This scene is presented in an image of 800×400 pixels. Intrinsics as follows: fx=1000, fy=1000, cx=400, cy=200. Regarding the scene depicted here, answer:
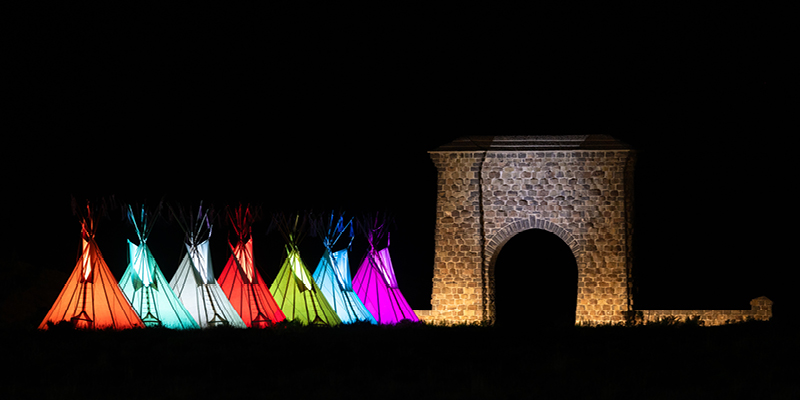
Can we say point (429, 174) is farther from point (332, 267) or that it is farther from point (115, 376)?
point (115, 376)

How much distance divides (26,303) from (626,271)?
13.4 m

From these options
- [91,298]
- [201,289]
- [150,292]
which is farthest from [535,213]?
[91,298]

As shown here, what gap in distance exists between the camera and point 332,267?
19625mm

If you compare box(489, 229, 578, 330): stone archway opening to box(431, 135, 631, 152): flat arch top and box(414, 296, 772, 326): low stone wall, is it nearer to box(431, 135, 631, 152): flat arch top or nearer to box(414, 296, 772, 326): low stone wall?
box(431, 135, 631, 152): flat arch top

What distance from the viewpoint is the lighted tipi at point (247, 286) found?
17.8m

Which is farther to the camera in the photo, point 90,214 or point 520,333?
point 90,214

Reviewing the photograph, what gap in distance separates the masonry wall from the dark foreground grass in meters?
4.16

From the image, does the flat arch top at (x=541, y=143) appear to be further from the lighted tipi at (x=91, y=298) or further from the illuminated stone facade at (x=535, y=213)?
the lighted tipi at (x=91, y=298)

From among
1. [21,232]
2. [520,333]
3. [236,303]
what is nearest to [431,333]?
[520,333]

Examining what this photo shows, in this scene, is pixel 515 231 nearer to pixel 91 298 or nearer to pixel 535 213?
pixel 535 213

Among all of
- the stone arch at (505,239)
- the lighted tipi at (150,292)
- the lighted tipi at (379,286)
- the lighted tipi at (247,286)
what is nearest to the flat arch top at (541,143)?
the stone arch at (505,239)

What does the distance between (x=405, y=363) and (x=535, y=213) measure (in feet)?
25.5

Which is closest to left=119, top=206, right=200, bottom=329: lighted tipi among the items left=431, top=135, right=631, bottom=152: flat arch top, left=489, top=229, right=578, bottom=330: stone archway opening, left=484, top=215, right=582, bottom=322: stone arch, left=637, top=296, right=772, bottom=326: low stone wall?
left=484, top=215, right=582, bottom=322: stone arch

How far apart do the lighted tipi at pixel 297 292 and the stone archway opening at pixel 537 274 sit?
25.9ft
